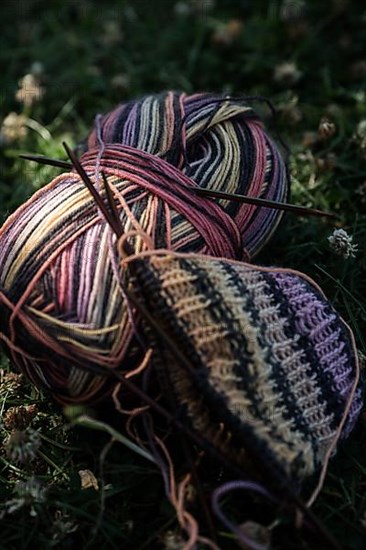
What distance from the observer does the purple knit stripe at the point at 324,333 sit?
Answer: 116 centimetres

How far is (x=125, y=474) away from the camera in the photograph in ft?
3.96

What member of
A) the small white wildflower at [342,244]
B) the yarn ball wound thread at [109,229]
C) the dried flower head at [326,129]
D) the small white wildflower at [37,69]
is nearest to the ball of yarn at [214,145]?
the yarn ball wound thread at [109,229]

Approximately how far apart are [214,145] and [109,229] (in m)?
0.31

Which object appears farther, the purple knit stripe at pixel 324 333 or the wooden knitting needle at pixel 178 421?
the purple knit stripe at pixel 324 333

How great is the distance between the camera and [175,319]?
3.46 ft

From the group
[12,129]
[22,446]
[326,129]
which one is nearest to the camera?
[22,446]

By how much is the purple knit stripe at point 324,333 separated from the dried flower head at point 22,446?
48 centimetres

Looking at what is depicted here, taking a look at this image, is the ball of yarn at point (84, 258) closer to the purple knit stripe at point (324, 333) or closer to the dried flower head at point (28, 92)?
the purple knit stripe at point (324, 333)

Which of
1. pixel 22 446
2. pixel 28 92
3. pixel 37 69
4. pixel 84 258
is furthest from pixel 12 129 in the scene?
pixel 22 446

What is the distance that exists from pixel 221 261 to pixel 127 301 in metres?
0.18

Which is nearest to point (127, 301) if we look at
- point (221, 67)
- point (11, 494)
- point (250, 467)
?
point (250, 467)

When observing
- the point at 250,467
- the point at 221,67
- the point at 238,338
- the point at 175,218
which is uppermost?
the point at 221,67

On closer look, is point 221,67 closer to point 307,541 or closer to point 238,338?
point 238,338

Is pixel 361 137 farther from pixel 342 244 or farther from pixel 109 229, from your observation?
pixel 109 229
